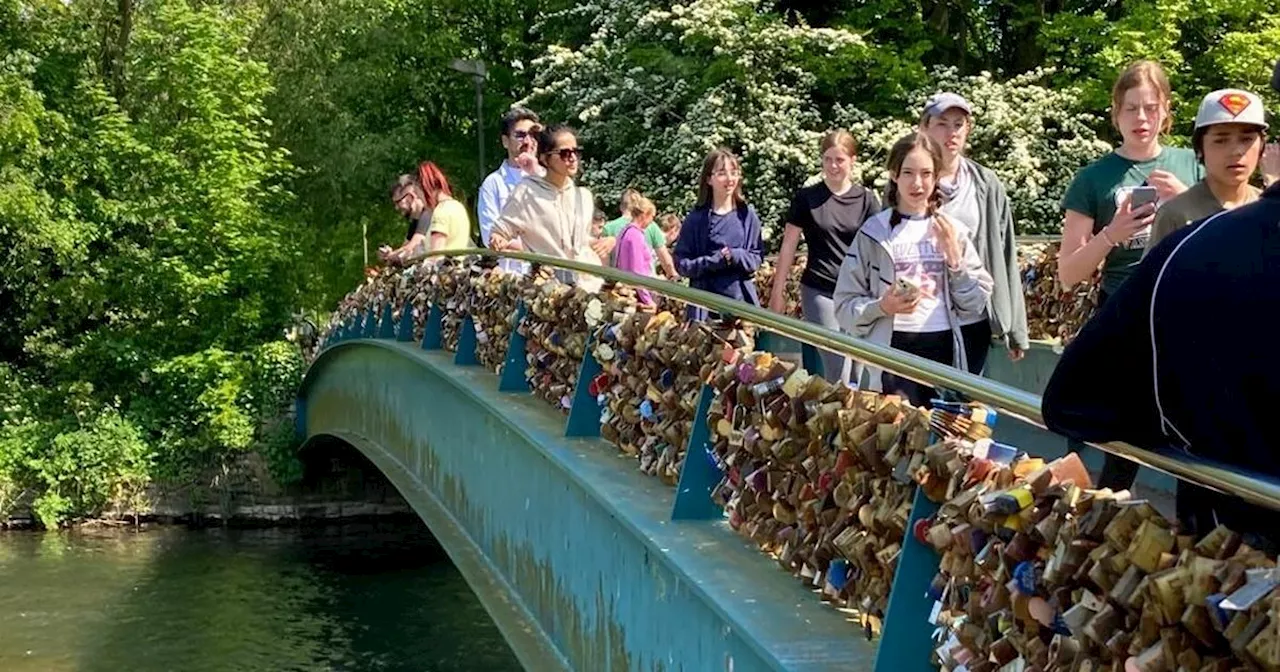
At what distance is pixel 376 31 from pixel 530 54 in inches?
116

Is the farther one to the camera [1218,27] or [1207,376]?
[1218,27]

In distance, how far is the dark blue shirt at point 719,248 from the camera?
7664mm

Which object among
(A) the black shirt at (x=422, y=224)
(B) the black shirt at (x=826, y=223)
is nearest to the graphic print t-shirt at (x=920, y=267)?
(B) the black shirt at (x=826, y=223)

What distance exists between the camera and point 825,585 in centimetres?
411

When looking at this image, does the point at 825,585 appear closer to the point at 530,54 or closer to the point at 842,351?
the point at 842,351

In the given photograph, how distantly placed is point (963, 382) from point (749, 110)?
18.3 meters

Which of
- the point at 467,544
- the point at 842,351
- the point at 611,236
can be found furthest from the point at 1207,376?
the point at 611,236

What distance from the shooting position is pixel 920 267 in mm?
5141

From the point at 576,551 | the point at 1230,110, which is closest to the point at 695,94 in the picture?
the point at 576,551

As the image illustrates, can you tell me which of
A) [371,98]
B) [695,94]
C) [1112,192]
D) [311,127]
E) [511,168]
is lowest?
[1112,192]

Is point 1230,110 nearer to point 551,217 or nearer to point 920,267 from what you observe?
point 920,267

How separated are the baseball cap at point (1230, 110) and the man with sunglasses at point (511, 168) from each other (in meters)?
5.28

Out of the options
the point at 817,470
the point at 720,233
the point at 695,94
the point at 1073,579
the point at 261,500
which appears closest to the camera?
the point at 1073,579

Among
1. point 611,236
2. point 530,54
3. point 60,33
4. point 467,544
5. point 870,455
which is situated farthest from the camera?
point 530,54
